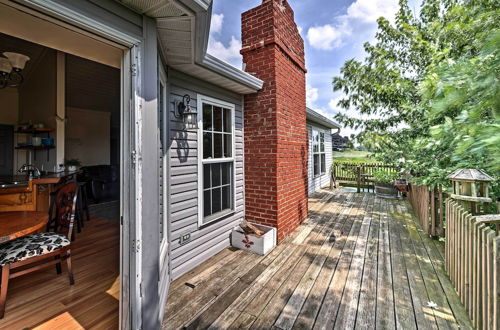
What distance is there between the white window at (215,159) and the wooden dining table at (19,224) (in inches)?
66.2

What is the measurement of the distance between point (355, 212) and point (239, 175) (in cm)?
367

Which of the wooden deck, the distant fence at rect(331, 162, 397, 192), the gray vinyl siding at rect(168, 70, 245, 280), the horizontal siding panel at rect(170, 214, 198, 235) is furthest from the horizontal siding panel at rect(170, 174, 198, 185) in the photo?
the distant fence at rect(331, 162, 397, 192)

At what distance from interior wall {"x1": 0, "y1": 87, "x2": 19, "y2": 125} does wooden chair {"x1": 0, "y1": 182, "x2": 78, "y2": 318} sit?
5051 mm

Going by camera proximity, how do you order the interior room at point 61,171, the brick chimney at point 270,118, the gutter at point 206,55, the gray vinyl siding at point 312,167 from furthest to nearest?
the gray vinyl siding at point 312,167 → the brick chimney at point 270,118 → the interior room at point 61,171 → the gutter at point 206,55

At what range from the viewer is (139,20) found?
160 centimetres

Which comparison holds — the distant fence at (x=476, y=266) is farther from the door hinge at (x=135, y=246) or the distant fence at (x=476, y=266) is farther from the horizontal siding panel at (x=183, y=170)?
the horizontal siding panel at (x=183, y=170)

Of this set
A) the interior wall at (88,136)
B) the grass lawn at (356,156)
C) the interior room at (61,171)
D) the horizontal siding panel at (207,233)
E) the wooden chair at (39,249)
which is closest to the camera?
the wooden chair at (39,249)

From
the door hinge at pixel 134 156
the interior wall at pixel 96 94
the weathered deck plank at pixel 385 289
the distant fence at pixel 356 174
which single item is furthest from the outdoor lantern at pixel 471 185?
the interior wall at pixel 96 94

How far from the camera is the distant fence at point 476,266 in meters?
1.60

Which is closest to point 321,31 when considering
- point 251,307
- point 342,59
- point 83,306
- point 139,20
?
point 342,59

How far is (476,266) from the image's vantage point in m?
1.90

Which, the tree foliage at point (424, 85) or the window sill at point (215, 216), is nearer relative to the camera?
the tree foliage at point (424, 85)

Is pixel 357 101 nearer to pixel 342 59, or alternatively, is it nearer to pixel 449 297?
pixel 342 59

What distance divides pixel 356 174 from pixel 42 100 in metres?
10.7
